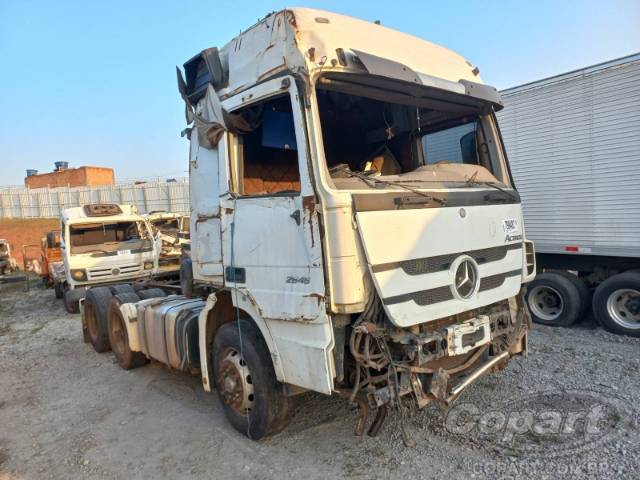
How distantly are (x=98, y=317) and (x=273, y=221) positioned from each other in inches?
194

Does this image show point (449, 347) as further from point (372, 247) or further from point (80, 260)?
point (80, 260)

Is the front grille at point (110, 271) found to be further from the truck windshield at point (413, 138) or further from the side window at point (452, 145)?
the side window at point (452, 145)

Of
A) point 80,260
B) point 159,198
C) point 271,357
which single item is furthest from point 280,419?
point 159,198

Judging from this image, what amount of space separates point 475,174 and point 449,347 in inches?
62.8

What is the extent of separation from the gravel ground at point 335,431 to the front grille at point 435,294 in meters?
1.22

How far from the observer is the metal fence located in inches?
1258

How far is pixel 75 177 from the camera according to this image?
49.4 metres

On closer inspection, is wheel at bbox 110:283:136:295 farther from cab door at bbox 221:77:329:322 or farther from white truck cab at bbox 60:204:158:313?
cab door at bbox 221:77:329:322

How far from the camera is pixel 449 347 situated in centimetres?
346

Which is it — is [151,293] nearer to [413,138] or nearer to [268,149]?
[268,149]

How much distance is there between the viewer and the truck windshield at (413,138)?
405cm

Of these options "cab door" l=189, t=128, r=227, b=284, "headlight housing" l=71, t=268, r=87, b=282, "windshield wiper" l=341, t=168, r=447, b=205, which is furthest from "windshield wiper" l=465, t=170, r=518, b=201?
"headlight housing" l=71, t=268, r=87, b=282

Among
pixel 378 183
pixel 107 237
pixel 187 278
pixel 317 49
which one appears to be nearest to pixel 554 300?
pixel 378 183

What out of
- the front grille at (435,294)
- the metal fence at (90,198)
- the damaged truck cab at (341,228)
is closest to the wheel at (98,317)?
the damaged truck cab at (341,228)
